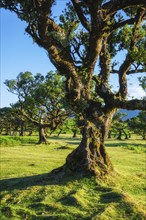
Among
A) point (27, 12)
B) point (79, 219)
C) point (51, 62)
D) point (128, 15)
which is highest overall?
point (128, 15)

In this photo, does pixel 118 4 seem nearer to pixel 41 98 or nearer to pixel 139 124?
pixel 41 98

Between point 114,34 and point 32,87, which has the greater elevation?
point 32,87

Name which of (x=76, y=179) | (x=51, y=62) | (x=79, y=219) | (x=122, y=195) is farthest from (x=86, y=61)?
(x=79, y=219)

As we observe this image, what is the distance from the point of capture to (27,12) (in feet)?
57.4

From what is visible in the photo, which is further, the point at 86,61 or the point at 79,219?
the point at 86,61

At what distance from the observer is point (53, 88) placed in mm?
61062

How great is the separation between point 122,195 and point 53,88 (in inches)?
1855

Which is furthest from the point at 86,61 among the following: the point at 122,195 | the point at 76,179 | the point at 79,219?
the point at 79,219

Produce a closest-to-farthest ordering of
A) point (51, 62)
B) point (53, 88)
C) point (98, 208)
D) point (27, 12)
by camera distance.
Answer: point (98, 208), point (27, 12), point (51, 62), point (53, 88)

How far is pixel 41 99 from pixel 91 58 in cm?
4316

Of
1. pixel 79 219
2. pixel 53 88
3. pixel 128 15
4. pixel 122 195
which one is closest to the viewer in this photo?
pixel 79 219

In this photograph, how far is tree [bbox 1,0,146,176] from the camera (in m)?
17.6

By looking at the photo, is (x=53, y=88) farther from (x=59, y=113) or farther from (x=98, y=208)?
(x=98, y=208)

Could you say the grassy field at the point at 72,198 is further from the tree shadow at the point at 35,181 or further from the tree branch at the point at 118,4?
the tree branch at the point at 118,4
